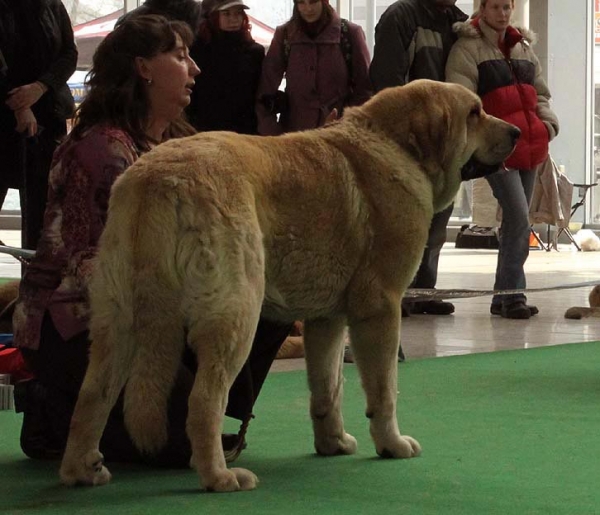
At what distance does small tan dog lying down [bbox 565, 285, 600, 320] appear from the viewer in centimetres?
735

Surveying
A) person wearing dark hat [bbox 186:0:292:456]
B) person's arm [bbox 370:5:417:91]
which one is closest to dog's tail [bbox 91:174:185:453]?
person wearing dark hat [bbox 186:0:292:456]

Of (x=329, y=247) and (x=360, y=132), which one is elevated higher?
(x=360, y=132)

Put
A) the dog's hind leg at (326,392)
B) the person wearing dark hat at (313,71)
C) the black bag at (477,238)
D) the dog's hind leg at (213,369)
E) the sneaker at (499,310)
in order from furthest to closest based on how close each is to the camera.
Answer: the black bag at (477,238), the sneaker at (499,310), the person wearing dark hat at (313,71), the dog's hind leg at (326,392), the dog's hind leg at (213,369)

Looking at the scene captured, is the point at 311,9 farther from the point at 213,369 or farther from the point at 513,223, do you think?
the point at 213,369

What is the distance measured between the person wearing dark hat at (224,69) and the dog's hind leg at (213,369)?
3620 mm

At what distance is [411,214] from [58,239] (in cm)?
96

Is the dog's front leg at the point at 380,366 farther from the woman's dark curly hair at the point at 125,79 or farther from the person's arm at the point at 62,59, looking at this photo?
the person's arm at the point at 62,59

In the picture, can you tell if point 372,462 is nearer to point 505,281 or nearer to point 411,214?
point 411,214

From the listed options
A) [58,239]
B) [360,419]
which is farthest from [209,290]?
[360,419]

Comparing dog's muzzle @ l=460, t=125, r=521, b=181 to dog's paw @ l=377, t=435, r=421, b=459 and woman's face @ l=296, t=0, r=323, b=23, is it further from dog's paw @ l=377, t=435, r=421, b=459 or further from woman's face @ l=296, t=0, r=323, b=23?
woman's face @ l=296, t=0, r=323, b=23

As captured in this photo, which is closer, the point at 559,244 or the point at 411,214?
the point at 411,214

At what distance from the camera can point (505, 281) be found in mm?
7508

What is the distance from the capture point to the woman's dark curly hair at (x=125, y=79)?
3.45 m

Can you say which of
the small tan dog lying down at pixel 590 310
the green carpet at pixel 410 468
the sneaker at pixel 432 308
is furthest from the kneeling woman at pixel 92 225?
the sneaker at pixel 432 308
